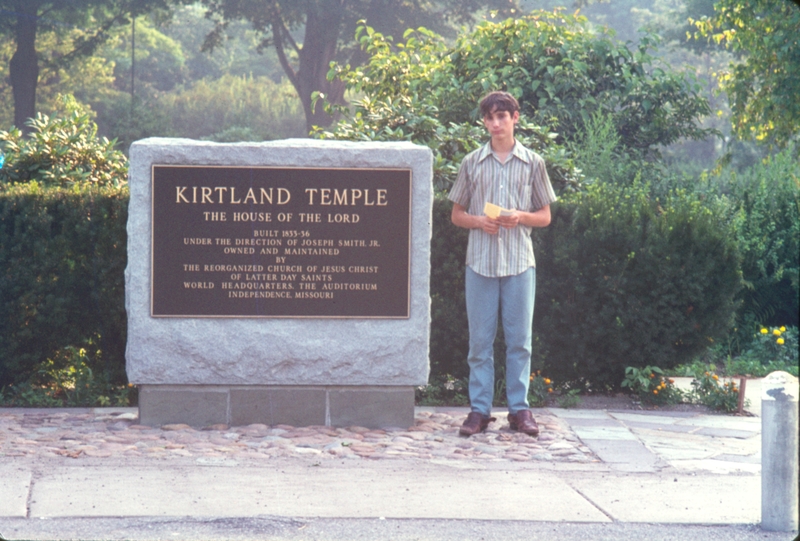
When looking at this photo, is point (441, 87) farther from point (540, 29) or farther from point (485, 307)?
point (485, 307)

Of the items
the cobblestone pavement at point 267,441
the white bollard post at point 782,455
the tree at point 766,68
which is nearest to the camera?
the white bollard post at point 782,455

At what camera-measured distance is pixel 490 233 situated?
Result: 19.6 feet

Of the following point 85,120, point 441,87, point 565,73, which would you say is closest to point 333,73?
point 441,87

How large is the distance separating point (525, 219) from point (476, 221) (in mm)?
302

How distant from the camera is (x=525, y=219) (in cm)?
596

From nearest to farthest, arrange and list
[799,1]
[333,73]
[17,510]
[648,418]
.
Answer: [17,510] < [648,418] < [333,73] < [799,1]

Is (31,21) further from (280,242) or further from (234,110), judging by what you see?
(280,242)

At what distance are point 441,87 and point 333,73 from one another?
7.44ft

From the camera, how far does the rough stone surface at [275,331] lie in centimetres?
623

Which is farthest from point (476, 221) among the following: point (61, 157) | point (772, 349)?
point (772, 349)

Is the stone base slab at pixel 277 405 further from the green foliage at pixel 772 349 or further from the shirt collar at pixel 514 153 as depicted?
the green foliage at pixel 772 349

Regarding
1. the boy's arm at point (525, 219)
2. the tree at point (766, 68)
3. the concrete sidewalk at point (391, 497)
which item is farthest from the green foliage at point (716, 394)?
the tree at point (766, 68)

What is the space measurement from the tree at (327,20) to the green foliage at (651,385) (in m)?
27.2

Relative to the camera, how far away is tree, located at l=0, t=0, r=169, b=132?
113 ft
